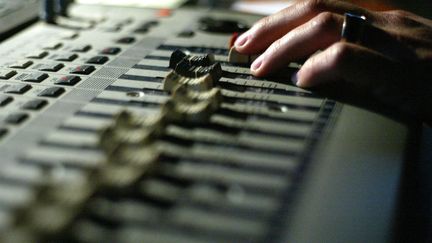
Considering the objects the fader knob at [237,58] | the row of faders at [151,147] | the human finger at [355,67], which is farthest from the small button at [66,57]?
the human finger at [355,67]

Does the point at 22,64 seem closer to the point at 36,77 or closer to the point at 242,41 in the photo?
the point at 36,77

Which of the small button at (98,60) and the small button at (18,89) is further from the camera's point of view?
the small button at (98,60)

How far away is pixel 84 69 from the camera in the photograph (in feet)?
2.40

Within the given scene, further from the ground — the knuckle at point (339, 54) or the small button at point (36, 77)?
the knuckle at point (339, 54)

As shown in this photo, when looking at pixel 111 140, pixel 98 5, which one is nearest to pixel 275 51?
pixel 111 140

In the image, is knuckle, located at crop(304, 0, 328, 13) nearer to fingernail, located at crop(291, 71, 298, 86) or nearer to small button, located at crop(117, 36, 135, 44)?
fingernail, located at crop(291, 71, 298, 86)

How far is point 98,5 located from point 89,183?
0.68 metres

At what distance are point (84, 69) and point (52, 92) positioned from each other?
0.09 metres

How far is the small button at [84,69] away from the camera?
73 cm

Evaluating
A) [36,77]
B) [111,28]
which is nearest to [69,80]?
[36,77]

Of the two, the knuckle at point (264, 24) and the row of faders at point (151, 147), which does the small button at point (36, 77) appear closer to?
the row of faders at point (151, 147)

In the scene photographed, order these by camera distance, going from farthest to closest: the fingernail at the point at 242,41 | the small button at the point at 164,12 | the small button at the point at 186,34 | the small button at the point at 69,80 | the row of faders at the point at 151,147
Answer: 1. the small button at the point at 164,12
2. the small button at the point at 186,34
3. the fingernail at the point at 242,41
4. the small button at the point at 69,80
5. the row of faders at the point at 151,147

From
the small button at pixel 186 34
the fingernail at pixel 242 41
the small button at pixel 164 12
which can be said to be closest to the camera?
the fingernail at pixel 242 41

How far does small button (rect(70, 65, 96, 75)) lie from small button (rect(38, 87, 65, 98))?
0.22 feet
